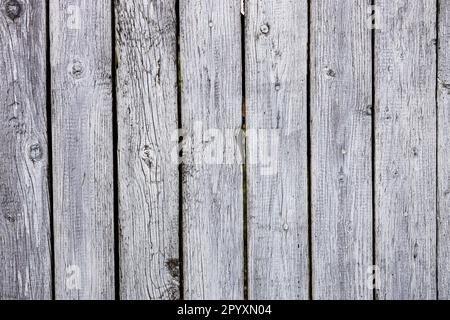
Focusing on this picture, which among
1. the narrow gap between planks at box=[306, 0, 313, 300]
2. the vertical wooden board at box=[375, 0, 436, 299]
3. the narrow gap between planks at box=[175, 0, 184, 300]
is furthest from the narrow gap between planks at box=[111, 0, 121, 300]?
the vertical wooden board at box=[375, 0, 436, 299]

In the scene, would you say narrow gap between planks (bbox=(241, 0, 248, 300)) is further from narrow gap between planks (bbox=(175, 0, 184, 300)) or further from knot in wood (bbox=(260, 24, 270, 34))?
narrow gap between planks (bbox=(175, 0, 184, 300))

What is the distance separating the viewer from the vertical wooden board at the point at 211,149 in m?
1.29

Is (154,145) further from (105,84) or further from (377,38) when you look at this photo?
(377,38)

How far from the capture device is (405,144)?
132 centimetres

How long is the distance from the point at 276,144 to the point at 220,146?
0.15 m

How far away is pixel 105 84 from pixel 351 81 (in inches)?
25.9

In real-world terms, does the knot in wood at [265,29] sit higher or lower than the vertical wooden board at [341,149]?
higher

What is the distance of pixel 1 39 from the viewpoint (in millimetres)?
1280

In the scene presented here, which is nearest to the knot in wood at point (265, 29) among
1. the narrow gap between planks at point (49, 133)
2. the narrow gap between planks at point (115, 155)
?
the narrow gap between planks at point (115, 155)

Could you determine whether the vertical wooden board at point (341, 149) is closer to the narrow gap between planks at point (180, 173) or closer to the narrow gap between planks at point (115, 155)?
the narrow gap between planks at point (180, 173)

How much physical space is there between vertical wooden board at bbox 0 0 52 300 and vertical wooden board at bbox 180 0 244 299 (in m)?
0.38

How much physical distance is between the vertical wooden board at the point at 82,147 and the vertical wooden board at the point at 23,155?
34mm
